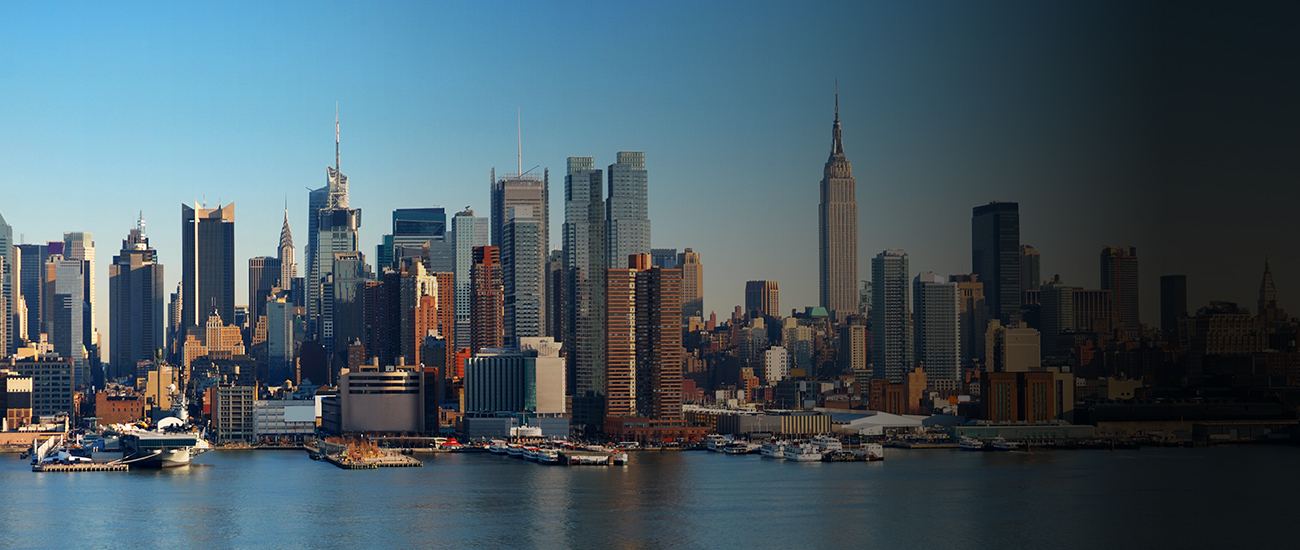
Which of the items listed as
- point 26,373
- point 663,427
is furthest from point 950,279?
point 26,373

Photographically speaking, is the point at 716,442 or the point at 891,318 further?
the point at 891,318

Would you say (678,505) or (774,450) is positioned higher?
(678,505)

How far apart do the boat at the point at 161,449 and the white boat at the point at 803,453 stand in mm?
14029

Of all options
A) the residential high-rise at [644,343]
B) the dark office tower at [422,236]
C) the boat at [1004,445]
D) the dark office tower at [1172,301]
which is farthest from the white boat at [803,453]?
the dark office tower at [422,236]

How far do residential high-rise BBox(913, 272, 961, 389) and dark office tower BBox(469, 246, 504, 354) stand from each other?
588 inches

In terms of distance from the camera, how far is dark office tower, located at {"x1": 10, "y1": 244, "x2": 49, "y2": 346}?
7512cm

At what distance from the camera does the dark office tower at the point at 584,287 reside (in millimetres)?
51219

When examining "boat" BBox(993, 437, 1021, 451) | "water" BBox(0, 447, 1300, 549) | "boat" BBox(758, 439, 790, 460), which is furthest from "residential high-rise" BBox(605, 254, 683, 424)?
"water" BBox(0, 447, 1300, 549)

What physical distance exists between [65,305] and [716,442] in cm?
4559

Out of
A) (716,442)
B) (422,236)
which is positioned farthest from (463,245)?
(716,442)

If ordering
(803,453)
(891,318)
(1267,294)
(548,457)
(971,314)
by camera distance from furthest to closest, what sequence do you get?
(891,318) < (971,314) < (803,453) < (548,457) < (1267,294)

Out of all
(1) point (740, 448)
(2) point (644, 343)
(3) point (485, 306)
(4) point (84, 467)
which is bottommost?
(1) point (740, 448)

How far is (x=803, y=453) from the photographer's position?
125 feet

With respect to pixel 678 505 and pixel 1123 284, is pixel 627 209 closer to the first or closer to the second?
pixel 1123 284
